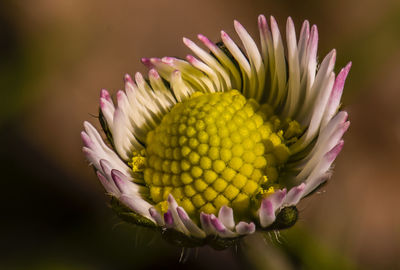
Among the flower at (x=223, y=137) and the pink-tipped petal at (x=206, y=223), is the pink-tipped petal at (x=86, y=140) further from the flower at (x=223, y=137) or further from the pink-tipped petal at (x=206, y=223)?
the pink-tipped petal at (x=206, y=223)

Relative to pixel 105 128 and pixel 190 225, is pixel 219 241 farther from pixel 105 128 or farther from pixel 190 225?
pixel 105 128

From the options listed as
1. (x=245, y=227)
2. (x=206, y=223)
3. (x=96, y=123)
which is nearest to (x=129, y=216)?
(x=206, y=223)

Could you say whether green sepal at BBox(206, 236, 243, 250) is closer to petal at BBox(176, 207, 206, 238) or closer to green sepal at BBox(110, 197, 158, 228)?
petal at BBox(176, 207, 206, 238)

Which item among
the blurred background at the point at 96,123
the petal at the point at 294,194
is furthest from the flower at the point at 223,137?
the blurred background at the point at 96,123

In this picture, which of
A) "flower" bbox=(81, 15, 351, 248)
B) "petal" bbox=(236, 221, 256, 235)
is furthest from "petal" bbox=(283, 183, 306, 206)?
"petal" bbox=(236, 221, 256, 235)

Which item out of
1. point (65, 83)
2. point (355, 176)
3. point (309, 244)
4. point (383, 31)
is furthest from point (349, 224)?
point (65, 83)
